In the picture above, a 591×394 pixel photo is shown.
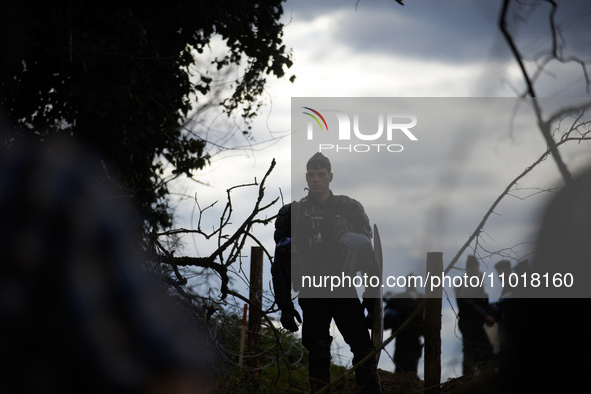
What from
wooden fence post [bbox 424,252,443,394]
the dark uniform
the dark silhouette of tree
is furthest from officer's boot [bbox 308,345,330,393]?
the dark silhouette of tree

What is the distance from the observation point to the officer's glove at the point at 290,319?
4605mm

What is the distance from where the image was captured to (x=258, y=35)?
7875mm

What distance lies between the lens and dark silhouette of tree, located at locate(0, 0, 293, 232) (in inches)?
245

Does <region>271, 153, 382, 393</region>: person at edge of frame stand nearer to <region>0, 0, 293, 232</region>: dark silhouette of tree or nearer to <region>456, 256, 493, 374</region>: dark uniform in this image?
<region>456, 256, 493, 374</region>: dark uniform

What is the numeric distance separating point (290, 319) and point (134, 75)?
3649 mm

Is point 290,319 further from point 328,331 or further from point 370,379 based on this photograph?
point 370,379

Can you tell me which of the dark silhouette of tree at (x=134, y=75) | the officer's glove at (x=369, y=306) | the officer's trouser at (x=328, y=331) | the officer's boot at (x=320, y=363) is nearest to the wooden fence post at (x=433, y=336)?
the officer's glove at (x=369, y=306)

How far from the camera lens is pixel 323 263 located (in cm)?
440

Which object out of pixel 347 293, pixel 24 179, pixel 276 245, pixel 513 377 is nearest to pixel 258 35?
pixel 276 245

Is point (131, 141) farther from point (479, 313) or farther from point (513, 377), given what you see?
point (513, 377)

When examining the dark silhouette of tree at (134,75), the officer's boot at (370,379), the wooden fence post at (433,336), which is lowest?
the officer's boot at (370,379)

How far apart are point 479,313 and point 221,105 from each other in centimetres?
534

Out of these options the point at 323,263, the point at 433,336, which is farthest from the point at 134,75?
the point at 433,336

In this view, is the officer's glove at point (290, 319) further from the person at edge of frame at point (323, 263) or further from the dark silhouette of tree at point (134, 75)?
the dark silhouette of tree at point (134, 75)
